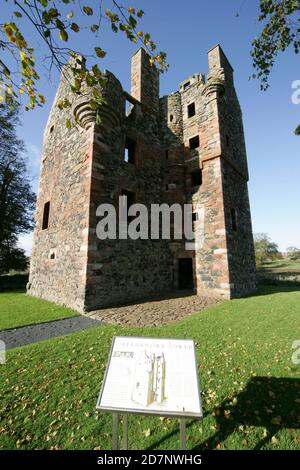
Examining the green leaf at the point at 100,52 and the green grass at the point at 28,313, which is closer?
the green leaf at the point at 100,52

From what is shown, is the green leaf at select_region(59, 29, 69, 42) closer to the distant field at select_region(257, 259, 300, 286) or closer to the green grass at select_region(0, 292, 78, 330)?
the green grass at select_region(0, 292, 78, 330)

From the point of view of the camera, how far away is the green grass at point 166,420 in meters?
2.53

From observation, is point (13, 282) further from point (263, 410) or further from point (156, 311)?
point (263, 410)

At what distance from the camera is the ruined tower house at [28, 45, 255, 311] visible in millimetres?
9086

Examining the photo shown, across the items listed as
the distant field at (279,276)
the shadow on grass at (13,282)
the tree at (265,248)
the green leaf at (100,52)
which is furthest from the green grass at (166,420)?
the tree at (265,248)

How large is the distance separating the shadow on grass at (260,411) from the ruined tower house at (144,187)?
20.1ft

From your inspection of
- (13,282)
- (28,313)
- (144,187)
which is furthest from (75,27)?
(13,282)

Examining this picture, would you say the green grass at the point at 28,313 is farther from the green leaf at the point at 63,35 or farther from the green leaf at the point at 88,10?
the green leaf at the point at 88,10

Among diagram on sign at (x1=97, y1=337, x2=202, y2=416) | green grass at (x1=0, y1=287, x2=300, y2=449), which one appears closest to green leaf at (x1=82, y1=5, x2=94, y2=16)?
diagram on sign at (x1=97, y1=337, x2=202, y2=416)

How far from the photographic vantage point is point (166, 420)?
2844 millimetres

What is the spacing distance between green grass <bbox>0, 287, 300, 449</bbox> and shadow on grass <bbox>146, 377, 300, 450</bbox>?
0.04 feet

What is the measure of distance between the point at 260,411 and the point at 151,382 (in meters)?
1.81
